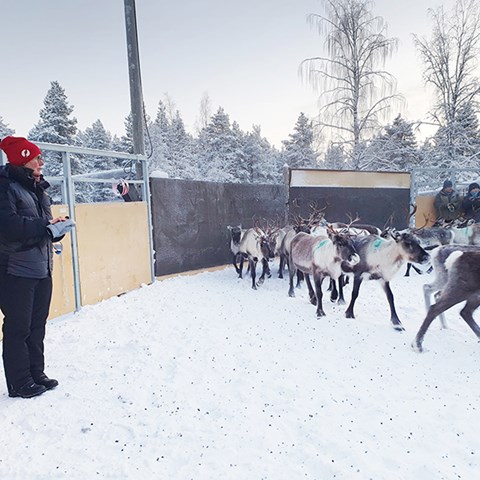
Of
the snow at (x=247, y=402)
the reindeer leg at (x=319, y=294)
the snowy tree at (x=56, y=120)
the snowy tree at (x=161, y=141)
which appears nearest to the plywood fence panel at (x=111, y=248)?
the snow at (x=247, y=402)

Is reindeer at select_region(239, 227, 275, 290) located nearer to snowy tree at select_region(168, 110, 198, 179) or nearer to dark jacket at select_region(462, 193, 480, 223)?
dark jacket at select_region(462, 193, 480, 223)

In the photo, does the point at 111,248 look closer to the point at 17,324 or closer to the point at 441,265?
the point at 17,324

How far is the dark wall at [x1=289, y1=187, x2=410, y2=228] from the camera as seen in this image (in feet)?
29.0

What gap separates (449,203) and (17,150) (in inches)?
375

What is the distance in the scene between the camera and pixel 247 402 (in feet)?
8.10

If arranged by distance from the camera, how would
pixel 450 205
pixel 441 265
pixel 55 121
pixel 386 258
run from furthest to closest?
pixel 55 121, pixel 450 205, pixel 386 258, pixel 441 265

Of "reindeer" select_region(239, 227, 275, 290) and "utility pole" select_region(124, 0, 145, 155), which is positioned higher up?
"utility pole" select_region(124, 0, 145, 155)

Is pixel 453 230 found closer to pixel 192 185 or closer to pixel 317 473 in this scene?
pixel 192 185

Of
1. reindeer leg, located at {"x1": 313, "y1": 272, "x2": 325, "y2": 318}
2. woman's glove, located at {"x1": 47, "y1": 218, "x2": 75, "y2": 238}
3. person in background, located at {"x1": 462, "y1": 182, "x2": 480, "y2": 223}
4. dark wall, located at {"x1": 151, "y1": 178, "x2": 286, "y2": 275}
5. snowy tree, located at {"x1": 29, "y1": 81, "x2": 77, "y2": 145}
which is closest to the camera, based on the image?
woman's glove, located at {"x1": 47, "y1": 218, "x2": 75, "y2": 238}

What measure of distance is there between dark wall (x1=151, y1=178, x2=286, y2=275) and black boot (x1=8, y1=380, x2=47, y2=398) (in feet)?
12.7

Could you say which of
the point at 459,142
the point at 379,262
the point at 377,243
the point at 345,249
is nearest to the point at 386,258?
the point at 379,262

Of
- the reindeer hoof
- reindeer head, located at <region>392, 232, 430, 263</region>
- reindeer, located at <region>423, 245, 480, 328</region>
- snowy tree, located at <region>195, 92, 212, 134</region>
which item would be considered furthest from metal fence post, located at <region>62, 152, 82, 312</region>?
snowy tree, located at <region>195, 92, 212, 134</region>

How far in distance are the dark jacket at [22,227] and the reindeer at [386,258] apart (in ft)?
11.2

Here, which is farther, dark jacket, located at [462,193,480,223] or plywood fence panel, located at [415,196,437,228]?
plywood fence panel, located at [415,196,437,228]
